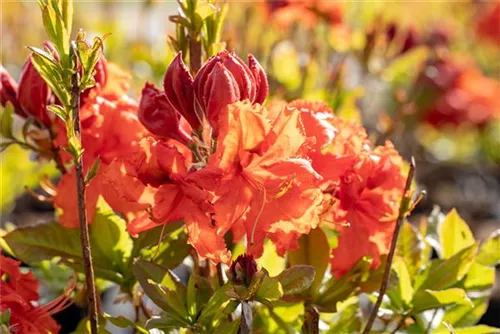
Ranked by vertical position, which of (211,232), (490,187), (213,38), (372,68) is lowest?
(490,187)

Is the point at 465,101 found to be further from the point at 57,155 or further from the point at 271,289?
the point at 271,289

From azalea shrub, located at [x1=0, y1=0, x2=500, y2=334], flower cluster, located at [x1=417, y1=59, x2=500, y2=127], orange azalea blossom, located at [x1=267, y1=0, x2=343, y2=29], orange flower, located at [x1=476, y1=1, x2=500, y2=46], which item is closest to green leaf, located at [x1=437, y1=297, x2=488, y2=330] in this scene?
azalea shrub, located at [x1=0, y1=0, x2=500, y2=334]

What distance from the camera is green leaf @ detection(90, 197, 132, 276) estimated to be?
897 mm

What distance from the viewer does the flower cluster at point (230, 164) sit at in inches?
27.9

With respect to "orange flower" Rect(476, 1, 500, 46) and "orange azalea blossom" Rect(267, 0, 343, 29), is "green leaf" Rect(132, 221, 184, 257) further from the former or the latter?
"orange flower" Rect(476, 1, 500, 46)

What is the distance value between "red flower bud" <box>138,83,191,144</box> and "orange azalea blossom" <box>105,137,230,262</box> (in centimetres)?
2

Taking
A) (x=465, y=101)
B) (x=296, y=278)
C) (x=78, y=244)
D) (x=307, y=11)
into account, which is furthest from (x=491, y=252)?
(x=465, y=101)

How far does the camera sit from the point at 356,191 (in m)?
0.84

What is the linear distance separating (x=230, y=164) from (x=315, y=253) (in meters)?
0.20

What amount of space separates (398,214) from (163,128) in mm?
219

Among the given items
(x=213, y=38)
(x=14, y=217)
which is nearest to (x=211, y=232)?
(x=213, y=38)

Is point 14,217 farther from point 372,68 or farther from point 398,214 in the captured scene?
point 398,214

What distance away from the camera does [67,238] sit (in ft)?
2.99

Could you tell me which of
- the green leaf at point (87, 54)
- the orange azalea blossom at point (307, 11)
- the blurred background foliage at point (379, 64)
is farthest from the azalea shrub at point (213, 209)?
the orange azalea blossom at point (307, 11)
